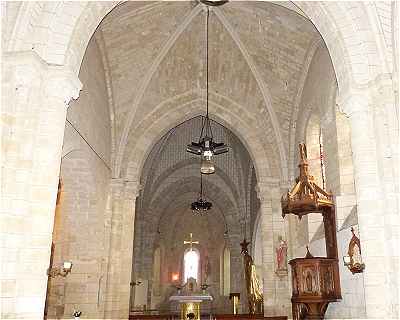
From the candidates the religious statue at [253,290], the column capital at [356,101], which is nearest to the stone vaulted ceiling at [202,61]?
the religious statue at [253,290]

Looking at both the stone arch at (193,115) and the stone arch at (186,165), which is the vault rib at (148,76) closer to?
the stone arch at (193,115)

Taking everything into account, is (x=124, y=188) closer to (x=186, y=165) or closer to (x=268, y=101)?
(x=268, y=101)

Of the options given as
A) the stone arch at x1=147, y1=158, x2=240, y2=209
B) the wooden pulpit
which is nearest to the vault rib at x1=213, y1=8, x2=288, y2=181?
the wooden pulpit

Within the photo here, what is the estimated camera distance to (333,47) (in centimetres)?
764

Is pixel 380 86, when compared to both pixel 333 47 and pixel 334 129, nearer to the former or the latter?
pixel 333 47

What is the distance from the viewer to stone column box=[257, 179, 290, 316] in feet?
43.2

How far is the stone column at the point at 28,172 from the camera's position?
19.5ft

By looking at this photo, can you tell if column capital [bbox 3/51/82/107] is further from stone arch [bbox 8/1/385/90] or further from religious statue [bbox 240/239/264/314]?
religious statue [bbox 240/239/264/314]

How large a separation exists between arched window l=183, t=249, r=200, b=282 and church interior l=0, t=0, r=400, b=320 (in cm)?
831

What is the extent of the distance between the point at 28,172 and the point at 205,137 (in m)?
6.63

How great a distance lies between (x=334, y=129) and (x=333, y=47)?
2.79 metres

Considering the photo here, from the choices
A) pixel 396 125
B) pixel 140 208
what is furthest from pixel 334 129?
pixel 140 208

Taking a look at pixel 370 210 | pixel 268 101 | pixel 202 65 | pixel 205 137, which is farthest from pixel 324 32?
pixel 202 65

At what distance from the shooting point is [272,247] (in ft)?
44.1
